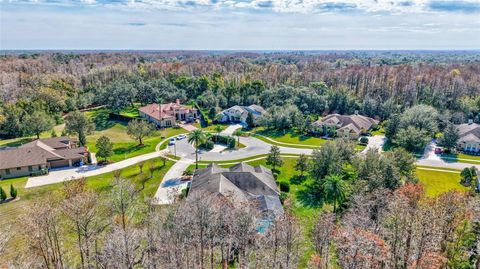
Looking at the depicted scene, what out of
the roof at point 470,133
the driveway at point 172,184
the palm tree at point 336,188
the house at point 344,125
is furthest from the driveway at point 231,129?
the roof at point 470,133

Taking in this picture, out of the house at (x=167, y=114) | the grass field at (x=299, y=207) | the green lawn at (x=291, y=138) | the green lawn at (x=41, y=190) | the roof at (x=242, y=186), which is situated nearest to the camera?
the grass field at (x=299, y=207)

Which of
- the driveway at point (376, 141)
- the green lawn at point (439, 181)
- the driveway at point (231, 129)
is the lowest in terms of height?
the green lawn at point (439, 181)

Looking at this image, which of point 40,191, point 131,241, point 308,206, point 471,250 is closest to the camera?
point 131,241

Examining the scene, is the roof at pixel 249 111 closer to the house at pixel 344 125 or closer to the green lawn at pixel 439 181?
the house at pixel 344 125

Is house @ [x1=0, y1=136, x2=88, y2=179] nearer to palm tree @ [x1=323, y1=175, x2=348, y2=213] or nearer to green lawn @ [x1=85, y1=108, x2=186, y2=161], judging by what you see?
green lawn @ [x1=85, y1=108, x2=186, y2=161]

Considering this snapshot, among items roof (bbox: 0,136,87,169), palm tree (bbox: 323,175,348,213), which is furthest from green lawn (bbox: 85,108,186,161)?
palm tree (bbox: 323,175,348,213)

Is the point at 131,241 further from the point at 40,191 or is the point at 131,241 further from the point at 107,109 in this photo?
the point at 107,109

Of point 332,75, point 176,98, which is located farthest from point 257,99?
point 332,75
